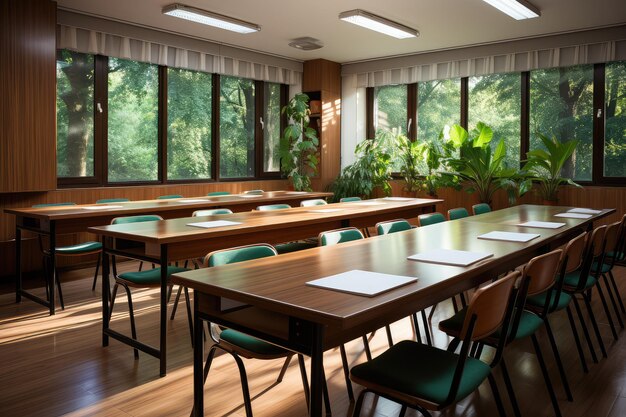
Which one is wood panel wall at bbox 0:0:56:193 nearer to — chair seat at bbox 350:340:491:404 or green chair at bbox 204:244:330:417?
green chair at bbox 204:244:330:417

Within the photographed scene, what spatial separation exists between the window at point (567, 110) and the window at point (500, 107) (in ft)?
0.74

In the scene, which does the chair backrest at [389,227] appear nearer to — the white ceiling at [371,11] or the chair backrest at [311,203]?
the chair backrest at [311,203]

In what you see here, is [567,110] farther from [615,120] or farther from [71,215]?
[71,215]

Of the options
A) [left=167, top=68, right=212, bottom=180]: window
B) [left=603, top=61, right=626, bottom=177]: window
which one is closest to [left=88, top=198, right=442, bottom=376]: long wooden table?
[left=167, top=68, right=212, bottom=180]: window

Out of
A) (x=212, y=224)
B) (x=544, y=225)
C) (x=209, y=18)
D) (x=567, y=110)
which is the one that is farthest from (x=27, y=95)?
(x=567, y=110)

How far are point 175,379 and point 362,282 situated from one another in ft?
5.19

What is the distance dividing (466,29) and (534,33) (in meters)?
0.99

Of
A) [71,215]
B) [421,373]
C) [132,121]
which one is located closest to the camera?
[421,373]

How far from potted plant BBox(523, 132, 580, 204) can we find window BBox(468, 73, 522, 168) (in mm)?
614

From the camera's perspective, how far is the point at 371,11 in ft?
20.6

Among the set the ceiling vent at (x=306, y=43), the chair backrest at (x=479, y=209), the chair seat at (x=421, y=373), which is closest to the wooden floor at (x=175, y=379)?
the chair seat at (x=421, y=373)

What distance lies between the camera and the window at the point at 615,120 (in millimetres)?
7141

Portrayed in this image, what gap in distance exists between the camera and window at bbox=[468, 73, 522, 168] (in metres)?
7.99

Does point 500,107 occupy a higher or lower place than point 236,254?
higher
